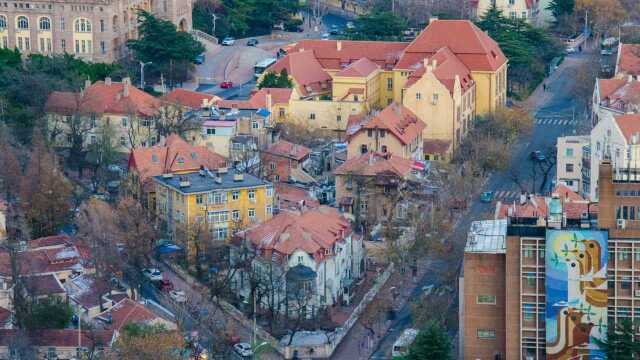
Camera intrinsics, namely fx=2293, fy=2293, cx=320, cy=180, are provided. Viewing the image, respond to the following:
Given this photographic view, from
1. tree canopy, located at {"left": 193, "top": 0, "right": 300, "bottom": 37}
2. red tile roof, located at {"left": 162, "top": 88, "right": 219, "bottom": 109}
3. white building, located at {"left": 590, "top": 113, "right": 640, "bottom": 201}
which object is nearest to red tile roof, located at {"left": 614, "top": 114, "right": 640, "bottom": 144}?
white building, located at {"left": 590, "top": 113, "right": 640, "bottom": 201}

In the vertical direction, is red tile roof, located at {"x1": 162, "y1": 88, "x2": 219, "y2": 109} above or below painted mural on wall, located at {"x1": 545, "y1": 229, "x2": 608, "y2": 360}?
above

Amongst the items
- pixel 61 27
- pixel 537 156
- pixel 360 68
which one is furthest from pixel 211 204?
pixel 61 27

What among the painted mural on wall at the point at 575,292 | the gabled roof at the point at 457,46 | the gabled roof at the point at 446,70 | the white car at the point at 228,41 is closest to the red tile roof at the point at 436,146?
the gabled roof at the point at 446,70

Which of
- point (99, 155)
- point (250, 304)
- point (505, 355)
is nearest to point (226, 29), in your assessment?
point (99, 155)

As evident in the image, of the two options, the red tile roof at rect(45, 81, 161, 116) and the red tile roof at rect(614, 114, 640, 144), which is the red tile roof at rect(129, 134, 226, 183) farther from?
the red tile roof at rect(614, 114, 640, 144)

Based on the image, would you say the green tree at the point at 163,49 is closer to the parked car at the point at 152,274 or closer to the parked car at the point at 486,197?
the parked car at the point at 486,197

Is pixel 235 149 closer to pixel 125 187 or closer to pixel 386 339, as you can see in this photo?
pixel 125 187
